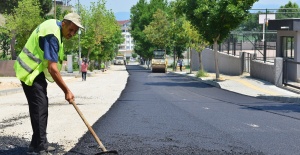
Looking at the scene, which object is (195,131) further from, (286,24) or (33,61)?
(286,24)

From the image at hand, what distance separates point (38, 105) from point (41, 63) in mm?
515

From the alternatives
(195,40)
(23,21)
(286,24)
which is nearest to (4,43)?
(23,21)

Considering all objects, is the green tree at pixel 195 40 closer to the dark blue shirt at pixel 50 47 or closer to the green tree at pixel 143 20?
the green tree at pixel 143 20

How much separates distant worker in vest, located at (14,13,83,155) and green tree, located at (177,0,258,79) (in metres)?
22.7

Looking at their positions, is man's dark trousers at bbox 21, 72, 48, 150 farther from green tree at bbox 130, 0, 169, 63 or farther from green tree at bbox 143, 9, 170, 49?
green tree at bbox 130, 0, 169, 63

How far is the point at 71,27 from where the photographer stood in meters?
5.90

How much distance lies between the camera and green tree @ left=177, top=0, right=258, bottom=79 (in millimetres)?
28156

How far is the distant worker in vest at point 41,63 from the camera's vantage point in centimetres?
576

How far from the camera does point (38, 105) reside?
19.7 ft

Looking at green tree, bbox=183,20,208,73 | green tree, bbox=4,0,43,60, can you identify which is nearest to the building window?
green tree, bbox=183,20,208,73

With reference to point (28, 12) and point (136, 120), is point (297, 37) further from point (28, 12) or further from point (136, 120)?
point (28, 12)

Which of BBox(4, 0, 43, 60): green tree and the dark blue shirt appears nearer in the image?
the dark blue shirt

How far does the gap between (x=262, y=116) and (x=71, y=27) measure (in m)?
6.72

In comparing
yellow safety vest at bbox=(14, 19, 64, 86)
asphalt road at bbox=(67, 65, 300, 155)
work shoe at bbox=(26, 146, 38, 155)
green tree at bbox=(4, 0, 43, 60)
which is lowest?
asphalt road at bbox=(67, 65, 300, 155)
